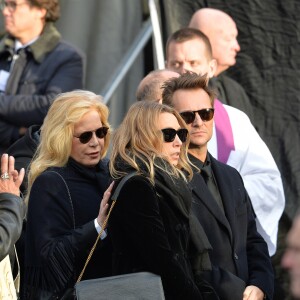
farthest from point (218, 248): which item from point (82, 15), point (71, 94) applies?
point (82, 15)

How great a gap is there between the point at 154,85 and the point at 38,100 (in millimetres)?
1294

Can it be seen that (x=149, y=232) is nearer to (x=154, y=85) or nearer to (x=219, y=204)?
(x=219, y=204)

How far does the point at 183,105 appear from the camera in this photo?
233 inches

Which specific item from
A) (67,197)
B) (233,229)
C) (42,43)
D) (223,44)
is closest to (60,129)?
(67,197)

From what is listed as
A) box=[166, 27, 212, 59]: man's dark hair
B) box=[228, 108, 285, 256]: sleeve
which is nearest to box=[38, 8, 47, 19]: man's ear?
box=[166, 27, 212, 59]: man's dark hair

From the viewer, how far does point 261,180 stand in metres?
6.79

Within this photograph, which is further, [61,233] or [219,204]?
[219,204]

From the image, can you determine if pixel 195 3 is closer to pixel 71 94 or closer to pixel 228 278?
pixel 71 94

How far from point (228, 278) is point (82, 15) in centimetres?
367

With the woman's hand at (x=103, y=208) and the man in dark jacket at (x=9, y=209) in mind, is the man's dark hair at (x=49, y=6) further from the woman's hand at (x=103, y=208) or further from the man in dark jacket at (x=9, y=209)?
the woman's hand at (x=103, y=208)

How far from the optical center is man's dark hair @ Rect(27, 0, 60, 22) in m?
7.70

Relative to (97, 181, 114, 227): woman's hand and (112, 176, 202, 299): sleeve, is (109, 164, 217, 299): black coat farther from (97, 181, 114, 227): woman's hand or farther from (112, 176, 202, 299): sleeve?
(97, 181, 114, 227): woman's hand

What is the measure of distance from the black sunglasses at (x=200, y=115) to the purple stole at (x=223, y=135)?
0.85 meters

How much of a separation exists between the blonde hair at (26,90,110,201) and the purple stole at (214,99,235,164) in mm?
1099
